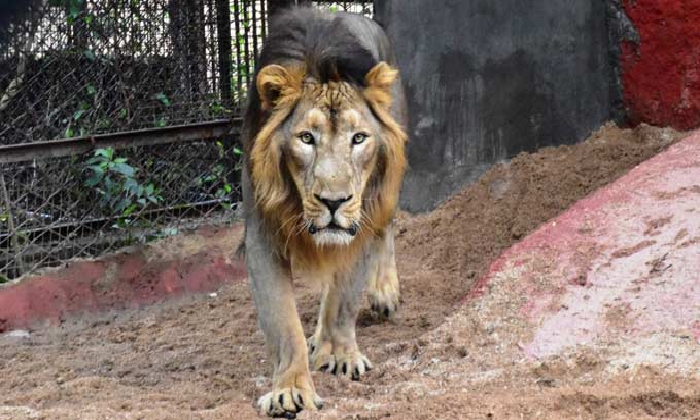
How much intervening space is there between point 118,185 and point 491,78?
2692 millimetres

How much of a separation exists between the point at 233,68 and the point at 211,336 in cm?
236

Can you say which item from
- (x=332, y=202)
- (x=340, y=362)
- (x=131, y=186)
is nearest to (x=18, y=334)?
(x=131, y=186)

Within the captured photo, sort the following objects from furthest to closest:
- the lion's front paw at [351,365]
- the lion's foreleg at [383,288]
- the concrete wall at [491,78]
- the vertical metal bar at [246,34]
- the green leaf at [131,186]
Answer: the vertical metal bar at [246,34] < the concrete wall at [491,78] < the green leaf at [131,186] < the lion's foreleg at [383,288] < the lion's front paw at [351,365]

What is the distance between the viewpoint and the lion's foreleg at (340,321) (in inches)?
207

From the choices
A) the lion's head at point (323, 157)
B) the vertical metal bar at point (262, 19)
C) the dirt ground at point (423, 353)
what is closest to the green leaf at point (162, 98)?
the vertical metal bar at point (262, 19)

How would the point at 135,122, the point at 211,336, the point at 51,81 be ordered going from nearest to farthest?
the point at 211,336 < the point at 51,81 < the point at 135,122

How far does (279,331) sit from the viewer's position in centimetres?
469

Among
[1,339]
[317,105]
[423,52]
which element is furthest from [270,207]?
[423,52]

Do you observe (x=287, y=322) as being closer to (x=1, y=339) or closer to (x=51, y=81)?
(x=1, y=339)

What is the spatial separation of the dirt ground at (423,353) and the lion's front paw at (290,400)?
0.06 m

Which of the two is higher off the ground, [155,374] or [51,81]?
[51,81]

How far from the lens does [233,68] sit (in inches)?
308

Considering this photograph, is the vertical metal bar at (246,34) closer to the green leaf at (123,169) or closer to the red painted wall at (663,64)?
the green leaf at (123,169)

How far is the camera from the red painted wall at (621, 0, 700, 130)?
22.4 feet
